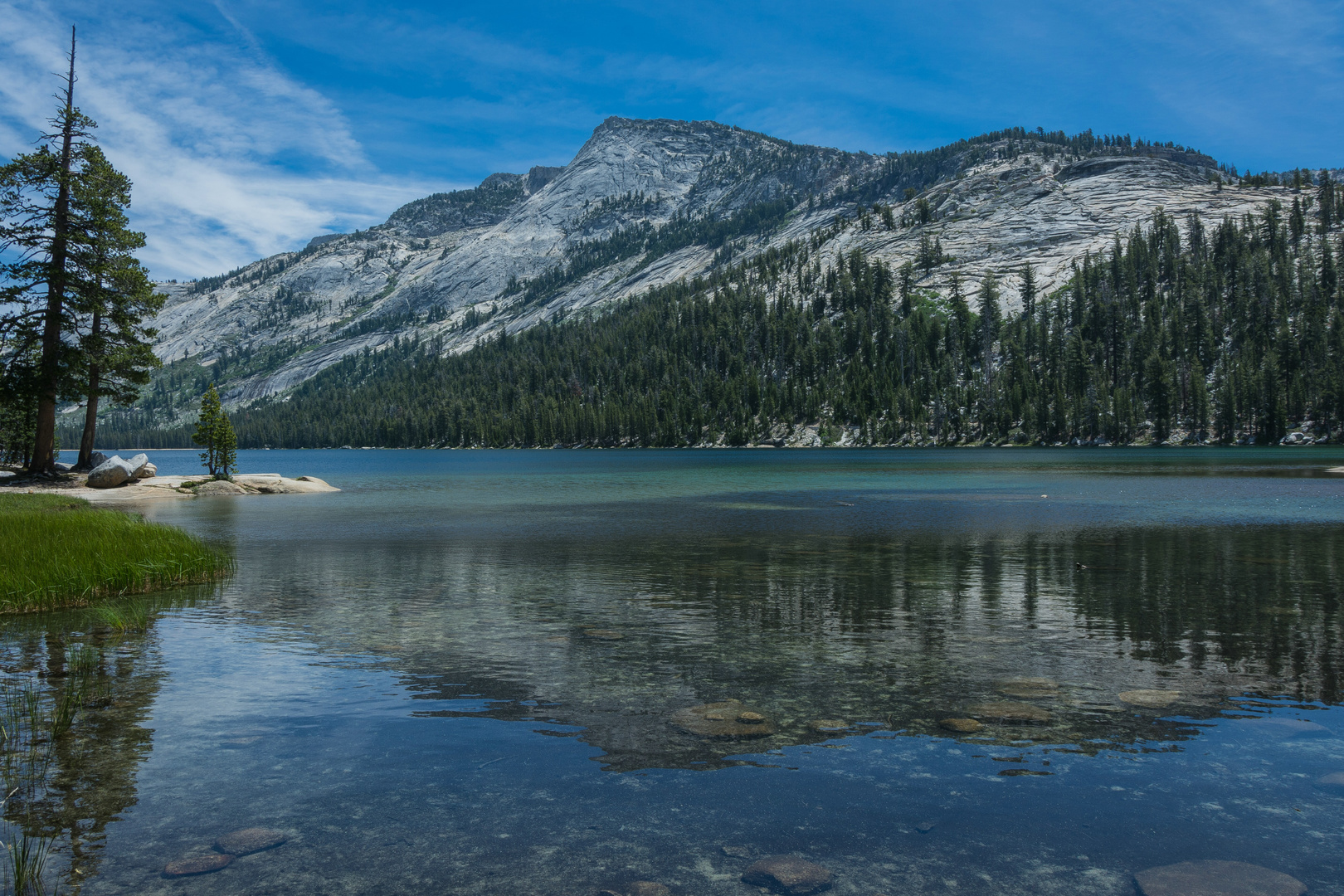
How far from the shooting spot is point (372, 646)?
54.2 ft

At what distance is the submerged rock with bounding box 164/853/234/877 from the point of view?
7.07 metres

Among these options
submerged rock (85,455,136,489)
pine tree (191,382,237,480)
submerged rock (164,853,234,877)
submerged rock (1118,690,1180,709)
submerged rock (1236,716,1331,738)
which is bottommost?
submerged rock (1118,690,1180,709)

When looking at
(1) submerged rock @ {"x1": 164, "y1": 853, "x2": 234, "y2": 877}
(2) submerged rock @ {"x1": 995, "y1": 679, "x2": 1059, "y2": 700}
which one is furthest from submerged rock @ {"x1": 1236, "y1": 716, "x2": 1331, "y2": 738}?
(1) submerged rock @ {"x1": 164, "y1": 853, "x2": 234, "y2": 877}

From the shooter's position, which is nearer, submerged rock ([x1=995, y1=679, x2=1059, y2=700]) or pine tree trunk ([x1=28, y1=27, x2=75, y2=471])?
submerged rock ([x1=995, y1=679, x2=1059, y2=700])

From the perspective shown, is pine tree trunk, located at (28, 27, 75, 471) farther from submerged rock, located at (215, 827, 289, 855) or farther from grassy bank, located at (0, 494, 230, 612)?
submerged rock, located at (215, 827, 289, 855)

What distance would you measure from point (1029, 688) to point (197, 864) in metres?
12.0

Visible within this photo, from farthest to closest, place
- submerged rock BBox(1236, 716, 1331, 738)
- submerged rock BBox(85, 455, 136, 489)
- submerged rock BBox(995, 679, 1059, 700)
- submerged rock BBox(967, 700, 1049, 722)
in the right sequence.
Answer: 1. submerged rock BBox(85, 455, 136, 489)
2. submerged rock BBox(995, 679, 1059, 700)
3. submerged rock BBox(967, 700, 1049, 722)
4. submerged rock BBox(1236, 716, 1331, 738)

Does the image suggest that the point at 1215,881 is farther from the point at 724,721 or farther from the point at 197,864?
the point at 197,864

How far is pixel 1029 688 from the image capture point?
513 inches

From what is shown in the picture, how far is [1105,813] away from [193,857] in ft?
30.3

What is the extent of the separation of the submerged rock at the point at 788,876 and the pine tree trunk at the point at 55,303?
57.1 m

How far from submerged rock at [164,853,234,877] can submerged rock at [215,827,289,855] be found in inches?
4.5

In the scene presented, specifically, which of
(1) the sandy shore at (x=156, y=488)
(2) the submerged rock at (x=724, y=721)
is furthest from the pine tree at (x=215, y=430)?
(2) the submerged rock at (x=724, y=721)

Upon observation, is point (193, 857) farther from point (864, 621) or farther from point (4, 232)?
point (4, 232)
